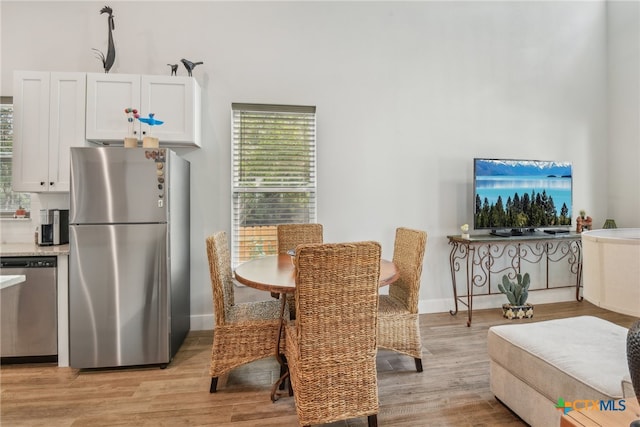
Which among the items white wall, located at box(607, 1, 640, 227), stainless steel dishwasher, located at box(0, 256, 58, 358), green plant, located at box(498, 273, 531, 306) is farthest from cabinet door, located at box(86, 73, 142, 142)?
white wall, located at box(607, 1, 640, 227)

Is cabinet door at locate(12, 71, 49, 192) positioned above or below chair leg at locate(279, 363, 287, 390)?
above

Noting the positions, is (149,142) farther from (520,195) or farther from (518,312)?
(518,312)

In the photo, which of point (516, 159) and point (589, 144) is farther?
point (589, 144)

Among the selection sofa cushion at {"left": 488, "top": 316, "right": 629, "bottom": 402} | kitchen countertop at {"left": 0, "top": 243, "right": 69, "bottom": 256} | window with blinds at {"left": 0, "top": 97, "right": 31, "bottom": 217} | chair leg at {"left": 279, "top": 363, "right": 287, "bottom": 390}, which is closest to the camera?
sofa cushion at {"left": 488, "top": 316, "right": 629, "bottom": 402}

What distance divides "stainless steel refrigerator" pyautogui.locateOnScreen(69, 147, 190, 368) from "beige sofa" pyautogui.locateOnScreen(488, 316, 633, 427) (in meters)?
2.35

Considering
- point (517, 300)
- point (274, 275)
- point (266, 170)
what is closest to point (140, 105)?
point (266, 170)

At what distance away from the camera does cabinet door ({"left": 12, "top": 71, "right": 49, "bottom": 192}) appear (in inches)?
102

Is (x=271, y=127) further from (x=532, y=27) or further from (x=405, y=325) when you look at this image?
(x=532, y=27)

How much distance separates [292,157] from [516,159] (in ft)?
8.46

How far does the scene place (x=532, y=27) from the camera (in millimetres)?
3760

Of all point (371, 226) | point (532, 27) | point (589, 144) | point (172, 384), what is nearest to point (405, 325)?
point (371, 226)

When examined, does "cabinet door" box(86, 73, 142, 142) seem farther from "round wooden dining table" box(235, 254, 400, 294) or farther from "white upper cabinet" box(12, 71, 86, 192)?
"round wooden dining table" box(235, 254, 400, 294)

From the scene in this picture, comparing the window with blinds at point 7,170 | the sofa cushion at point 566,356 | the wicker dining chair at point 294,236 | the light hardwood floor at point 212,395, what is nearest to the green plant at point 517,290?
the light hardwood floor at point 212,395

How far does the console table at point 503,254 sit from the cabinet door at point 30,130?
154 inches
